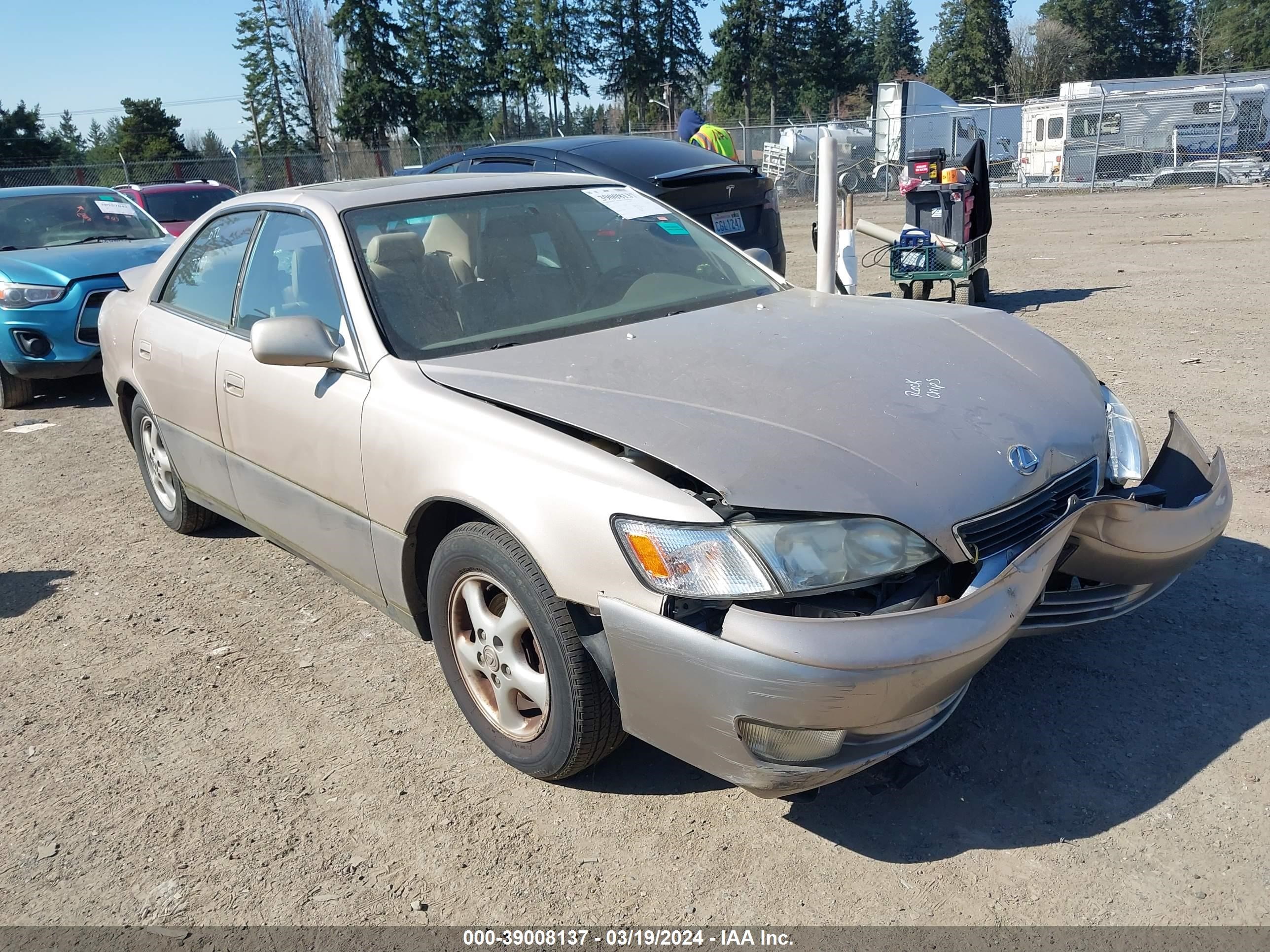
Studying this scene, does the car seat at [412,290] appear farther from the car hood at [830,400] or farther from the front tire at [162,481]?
the front tire at [162,481]

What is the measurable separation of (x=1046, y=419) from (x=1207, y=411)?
137 inches

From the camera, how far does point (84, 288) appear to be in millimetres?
7816

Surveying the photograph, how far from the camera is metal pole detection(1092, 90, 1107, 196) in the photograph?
23.8 metres

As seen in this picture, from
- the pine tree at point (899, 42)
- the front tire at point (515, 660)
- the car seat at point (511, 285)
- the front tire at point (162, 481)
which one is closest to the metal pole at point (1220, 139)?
the car seat at point (511, 285)

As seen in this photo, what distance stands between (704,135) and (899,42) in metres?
110

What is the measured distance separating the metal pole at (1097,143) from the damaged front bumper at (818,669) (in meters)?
24.9

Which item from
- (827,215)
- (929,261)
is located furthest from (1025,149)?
(827,215)

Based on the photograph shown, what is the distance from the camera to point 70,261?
8.04m

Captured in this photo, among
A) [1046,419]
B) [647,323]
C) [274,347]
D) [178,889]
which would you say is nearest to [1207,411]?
[1046,419]

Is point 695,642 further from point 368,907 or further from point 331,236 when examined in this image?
point 331,236

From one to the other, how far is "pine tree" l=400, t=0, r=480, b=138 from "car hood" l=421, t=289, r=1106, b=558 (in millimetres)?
54548

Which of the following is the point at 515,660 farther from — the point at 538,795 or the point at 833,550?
the point at 833,550

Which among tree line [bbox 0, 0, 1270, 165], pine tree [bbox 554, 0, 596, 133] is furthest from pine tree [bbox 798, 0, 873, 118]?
pine tree [bbox 554, 0, 596, 133]

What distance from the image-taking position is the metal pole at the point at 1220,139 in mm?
23156
